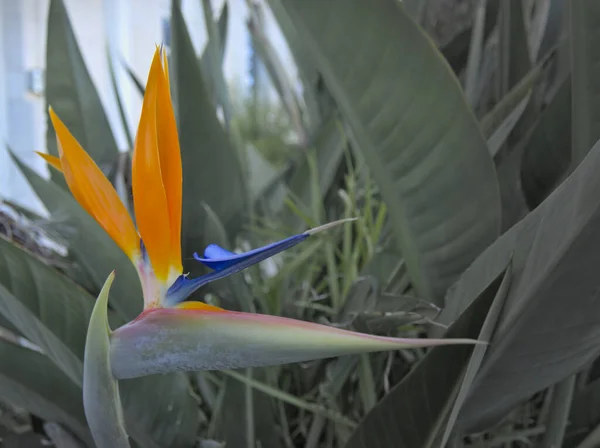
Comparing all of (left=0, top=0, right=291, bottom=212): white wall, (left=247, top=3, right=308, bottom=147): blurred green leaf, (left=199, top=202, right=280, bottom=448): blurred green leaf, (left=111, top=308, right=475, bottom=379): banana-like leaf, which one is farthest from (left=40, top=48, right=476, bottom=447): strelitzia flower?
(left=0, top=0, right=291, bottom=212): white wall

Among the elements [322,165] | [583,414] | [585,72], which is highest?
[585,72]

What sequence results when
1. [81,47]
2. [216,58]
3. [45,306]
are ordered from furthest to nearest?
[81,47] < [216,58] < [45,306]

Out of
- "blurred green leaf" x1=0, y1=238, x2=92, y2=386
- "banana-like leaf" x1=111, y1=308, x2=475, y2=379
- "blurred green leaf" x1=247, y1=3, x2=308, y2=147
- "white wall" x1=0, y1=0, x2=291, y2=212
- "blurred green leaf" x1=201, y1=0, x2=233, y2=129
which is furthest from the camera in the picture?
"white wall" x1=0, y1=0, x2=291, y2=212

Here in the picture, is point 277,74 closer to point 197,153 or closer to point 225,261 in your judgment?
point 197,153

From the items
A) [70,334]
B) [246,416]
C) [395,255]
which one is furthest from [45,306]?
[395,255]

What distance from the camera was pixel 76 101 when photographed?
438 mm

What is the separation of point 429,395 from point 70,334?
0.20 m

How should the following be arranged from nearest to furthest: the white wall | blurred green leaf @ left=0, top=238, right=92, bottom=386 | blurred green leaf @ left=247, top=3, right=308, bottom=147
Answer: blurred green leaf @ left=0, top=238, right=92, bottom=386 → blurred green leaf @ left=247, top=3, right=308, bottom=147 → the white wall

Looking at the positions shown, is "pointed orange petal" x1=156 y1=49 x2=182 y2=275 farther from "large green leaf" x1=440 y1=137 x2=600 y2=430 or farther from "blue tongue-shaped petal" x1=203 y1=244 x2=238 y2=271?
"large green leaf" x1=440 y1=137 x2=600 y2=430

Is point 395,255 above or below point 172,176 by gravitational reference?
below

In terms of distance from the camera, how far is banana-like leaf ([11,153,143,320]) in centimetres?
33

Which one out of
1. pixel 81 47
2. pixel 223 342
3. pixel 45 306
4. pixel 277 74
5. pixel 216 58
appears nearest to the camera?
pixel 223 342

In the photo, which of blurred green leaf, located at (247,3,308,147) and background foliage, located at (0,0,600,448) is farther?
blurred green leaf, located at (247,3,308,147)

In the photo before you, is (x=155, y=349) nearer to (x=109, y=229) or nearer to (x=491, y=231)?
(x=109, y=229)
